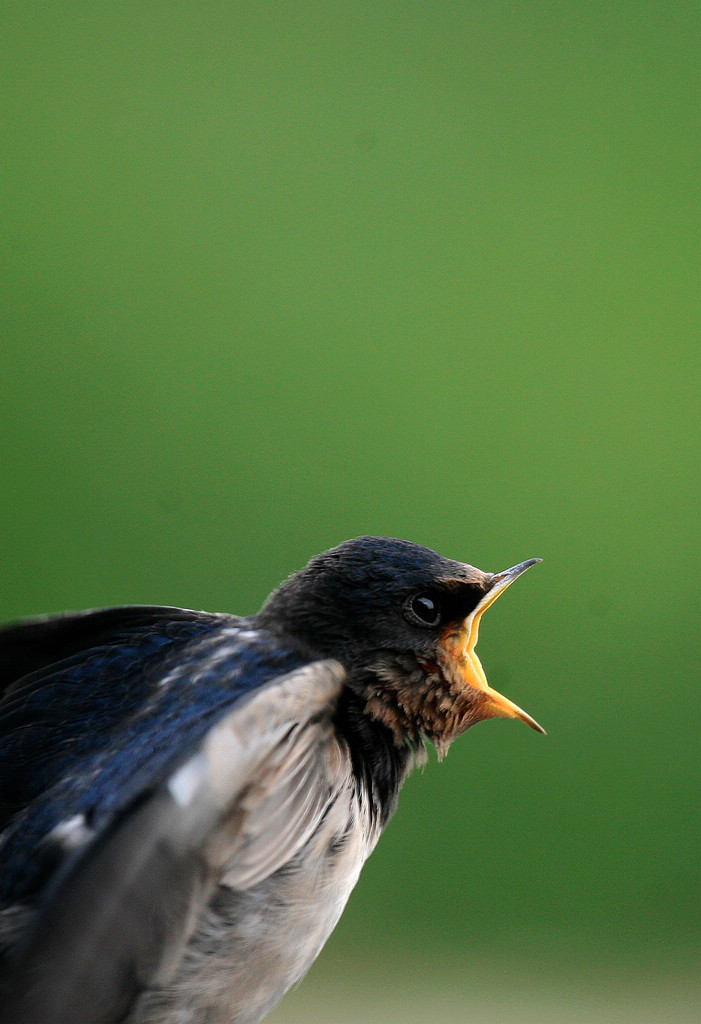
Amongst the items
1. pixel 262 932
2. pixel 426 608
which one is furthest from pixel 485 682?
pixel 262 932

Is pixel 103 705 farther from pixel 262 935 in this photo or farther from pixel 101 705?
pixel 262 935

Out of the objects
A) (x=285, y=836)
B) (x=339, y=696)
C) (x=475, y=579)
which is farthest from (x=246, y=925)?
(x=475, y=579)

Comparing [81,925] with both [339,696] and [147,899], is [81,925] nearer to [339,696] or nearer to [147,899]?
[147,899]

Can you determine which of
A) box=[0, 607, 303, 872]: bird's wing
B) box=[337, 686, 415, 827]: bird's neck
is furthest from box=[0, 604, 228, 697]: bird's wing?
box=[337, 686, 415, 827]: bird's neck

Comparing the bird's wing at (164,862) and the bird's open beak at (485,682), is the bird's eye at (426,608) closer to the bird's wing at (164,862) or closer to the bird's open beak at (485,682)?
the bird's open beak at (485,682)

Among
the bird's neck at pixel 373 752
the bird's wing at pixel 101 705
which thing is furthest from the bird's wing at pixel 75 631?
the bird's neck at pixel 373 752

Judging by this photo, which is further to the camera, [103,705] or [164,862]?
[103,705]

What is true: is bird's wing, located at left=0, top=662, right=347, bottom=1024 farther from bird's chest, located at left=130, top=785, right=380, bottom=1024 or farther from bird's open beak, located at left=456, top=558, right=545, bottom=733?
bird's open beak, located at left=456, top=558, right=545, bottom=733
